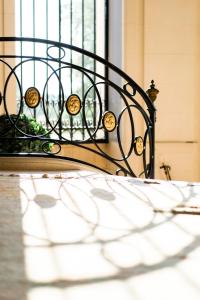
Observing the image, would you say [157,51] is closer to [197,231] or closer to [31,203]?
[31,203]

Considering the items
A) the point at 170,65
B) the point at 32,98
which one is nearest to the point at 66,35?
the point at 170,65

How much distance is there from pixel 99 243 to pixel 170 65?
17.4 ft

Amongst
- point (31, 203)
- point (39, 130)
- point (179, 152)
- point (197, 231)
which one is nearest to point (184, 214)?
point (197, 231)

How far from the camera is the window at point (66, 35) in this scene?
6.82m

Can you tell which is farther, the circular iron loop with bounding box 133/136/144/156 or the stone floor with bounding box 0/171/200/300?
the circular iron loop with bounding box 133/136/144/156

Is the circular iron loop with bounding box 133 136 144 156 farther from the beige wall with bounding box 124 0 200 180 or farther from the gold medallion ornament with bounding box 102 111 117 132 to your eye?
the beige wall with bounding box 124 0 200 180

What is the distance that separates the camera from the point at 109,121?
172 inches

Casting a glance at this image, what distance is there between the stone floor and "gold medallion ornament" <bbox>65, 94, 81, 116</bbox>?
1.30 m

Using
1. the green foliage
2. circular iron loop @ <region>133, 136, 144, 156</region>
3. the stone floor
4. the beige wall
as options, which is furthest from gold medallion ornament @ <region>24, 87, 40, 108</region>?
the beige wall

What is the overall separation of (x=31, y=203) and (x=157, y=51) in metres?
4.65

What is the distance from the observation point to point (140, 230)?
1.94 metres

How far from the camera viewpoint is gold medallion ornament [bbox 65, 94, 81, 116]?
4160 millimetres

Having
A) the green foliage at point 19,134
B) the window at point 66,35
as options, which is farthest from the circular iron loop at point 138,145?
the window at point 66,35

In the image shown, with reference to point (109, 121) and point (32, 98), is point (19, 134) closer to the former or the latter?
point (32, 98)
